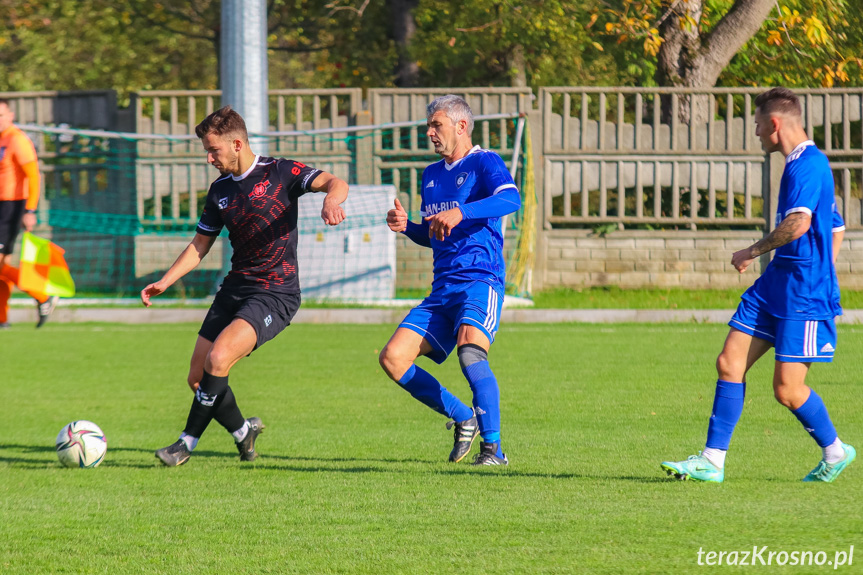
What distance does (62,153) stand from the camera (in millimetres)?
18453

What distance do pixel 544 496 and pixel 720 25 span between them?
633 inches

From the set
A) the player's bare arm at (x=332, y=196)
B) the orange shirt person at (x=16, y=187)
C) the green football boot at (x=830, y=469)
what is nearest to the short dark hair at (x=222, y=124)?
the player's bare arm at (x=332, y=196)

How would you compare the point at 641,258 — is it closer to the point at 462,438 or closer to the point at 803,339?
the point at 462,438

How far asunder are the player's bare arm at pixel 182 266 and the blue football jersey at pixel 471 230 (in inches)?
54.3

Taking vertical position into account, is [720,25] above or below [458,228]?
above

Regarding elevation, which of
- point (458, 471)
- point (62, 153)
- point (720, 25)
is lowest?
point (458, 471)

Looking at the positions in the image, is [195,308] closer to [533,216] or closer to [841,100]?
[533,216]

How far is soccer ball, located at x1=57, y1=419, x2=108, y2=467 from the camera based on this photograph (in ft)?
20.9

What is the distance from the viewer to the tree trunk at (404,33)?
974 inches

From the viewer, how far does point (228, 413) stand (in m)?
6.36

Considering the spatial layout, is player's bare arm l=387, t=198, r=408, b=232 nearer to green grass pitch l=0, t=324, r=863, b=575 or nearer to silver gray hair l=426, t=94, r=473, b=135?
silver gray hair l=426, t=94, r=473, b=135

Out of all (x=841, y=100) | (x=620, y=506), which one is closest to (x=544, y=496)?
(x=620, y=506)

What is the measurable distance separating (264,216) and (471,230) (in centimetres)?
119

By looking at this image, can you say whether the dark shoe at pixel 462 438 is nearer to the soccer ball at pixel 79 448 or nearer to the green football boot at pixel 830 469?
the green football boot at pixel 830 469
